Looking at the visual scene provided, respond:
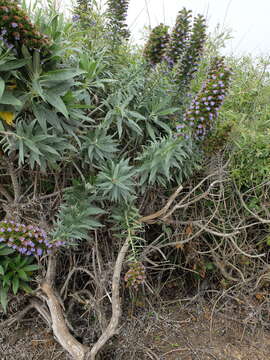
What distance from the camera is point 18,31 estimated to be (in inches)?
46.7

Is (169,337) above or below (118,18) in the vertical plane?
below

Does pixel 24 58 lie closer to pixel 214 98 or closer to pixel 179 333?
pixel 214 98

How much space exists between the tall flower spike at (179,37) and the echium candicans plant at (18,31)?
27.8 inches

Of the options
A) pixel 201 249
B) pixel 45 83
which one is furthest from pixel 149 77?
pixel 201 249

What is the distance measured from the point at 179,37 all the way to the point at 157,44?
5.0 inches

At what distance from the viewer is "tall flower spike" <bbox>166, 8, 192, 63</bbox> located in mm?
1586

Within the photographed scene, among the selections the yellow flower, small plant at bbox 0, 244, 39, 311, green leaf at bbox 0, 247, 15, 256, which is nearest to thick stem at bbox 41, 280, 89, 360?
small plant at bbox 0, 244, 39, 311

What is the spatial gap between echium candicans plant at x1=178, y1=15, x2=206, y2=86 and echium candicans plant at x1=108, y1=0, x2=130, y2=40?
499 mm

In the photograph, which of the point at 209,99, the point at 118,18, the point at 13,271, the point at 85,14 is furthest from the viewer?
the point at 85,14

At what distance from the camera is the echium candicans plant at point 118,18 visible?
1.81 meters

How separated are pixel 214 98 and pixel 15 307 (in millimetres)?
1709

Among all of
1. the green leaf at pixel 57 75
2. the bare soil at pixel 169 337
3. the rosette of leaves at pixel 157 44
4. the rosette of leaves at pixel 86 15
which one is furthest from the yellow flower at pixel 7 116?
the bare soil at pixel 169 337

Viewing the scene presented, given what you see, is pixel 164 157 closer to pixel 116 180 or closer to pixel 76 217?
pixel 116 180

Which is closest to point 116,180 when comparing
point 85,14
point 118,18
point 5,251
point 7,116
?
point 7,116
